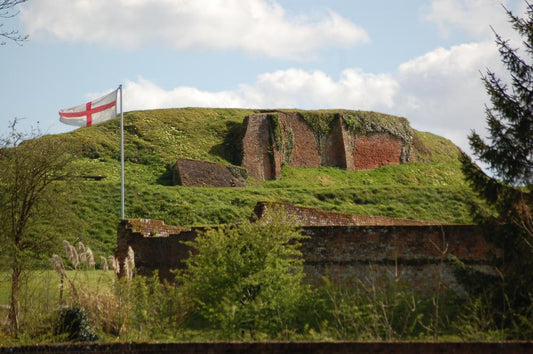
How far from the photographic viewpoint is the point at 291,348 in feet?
29.3

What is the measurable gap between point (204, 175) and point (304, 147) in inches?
A: 557

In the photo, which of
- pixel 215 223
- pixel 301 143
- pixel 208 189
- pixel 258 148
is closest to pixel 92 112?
pixel 215 223

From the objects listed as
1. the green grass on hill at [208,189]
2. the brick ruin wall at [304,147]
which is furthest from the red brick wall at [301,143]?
the green grass on hill at [208,189]

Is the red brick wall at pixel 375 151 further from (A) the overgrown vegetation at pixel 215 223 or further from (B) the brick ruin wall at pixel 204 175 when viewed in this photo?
(B) the brick ruin wall at pixel 204 175

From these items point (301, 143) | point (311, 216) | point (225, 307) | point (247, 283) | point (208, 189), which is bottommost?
point (225, 307)

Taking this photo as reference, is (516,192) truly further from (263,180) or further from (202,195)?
(263,180)

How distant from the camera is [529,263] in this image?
13.0 metres

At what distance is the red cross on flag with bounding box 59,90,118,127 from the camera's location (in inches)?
1115

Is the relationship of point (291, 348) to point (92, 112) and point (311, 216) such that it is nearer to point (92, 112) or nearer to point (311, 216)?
point (311, 216)

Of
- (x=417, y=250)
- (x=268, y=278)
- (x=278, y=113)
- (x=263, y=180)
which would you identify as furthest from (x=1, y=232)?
(x=278, y=113)

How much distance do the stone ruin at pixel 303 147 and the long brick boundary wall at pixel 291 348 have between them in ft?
123

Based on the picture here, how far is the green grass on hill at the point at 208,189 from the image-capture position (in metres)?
Answer: 35.8

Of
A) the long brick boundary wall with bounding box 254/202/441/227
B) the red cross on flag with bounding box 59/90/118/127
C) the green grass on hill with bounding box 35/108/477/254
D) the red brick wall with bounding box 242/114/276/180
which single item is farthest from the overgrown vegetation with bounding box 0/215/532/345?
the red brick wall with bounding box 242/114/276/180

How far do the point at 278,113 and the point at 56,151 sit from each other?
1523 inches
